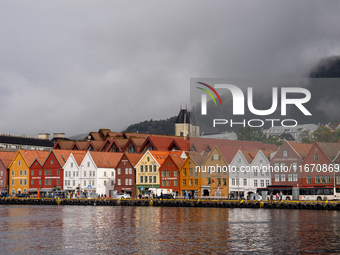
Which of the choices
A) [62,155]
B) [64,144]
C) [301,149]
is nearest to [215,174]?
[301,149]

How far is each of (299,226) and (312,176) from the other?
5393 centimetres

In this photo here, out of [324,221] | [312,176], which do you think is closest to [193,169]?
[312,176]

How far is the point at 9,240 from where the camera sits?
47.3 metres

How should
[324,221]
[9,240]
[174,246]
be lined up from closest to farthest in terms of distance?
1. [174,246]
2. [9,240]
3. [324,221]

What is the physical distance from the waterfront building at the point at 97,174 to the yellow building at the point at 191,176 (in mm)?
20214

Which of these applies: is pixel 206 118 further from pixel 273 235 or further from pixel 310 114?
pixel 273 235

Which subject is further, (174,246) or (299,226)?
(299,226)

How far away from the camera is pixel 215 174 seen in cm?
12225

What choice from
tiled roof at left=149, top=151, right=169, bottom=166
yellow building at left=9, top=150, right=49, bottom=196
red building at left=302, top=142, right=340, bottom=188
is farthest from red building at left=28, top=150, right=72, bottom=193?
red building at left=302, top=142, right=340, bottom=188

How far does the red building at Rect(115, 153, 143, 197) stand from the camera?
134 meters

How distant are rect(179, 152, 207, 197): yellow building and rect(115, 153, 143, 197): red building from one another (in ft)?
43.5

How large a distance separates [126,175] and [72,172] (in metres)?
16.3

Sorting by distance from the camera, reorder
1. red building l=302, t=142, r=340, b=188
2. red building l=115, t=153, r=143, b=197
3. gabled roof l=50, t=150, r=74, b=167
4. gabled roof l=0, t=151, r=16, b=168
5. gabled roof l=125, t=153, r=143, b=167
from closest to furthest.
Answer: red building l=302, t=142, r=340, b=188 < red building l=115, t=153, r=143, b=197 < gabled roof l=125, t=153, r=143, b=167 < gabled roof l=50, t=150, r=74, b=167 < gabled roof l=0, t=151, r=16, b=168

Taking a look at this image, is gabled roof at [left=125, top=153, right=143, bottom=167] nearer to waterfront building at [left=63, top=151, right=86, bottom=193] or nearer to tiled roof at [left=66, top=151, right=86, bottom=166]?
→ waterfront building at [left=63, top=151, right=86, bottom=193]
